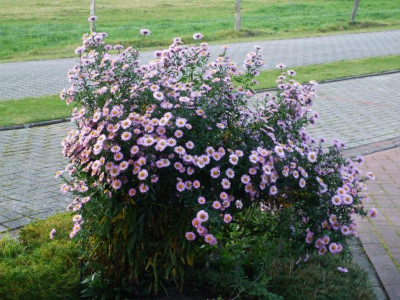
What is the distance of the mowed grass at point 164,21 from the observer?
2147cm

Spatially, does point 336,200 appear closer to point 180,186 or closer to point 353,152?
point 180,186

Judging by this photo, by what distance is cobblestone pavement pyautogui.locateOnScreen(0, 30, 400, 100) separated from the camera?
1290 centimetres

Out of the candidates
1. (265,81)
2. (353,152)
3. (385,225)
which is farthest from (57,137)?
(265,81)

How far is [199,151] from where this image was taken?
359cm

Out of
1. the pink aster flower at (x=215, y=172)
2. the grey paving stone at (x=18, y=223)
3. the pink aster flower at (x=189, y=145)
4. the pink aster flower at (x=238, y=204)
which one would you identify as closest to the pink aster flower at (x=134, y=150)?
the pink aster flower at (x=189, y=145)

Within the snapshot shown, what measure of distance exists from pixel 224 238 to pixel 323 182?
30.6 inches

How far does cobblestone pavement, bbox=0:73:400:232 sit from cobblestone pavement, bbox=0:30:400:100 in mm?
3125

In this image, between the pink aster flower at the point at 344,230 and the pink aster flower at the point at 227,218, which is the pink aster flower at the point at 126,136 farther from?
the pink aster flower at the point at 344,230

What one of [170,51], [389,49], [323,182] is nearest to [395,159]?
[323,182]

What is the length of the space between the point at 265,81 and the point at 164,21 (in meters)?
17.1

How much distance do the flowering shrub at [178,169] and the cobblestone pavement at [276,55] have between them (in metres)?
8.37

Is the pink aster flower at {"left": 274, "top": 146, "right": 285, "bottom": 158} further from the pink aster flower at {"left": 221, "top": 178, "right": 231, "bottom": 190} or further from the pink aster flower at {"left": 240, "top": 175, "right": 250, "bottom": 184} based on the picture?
the pink aster flower at {"left": 221, "top": 178, "right": 231, "bottom": 190}

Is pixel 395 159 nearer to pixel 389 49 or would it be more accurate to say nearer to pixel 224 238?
pixel 224 238

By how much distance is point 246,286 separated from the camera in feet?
11.7
